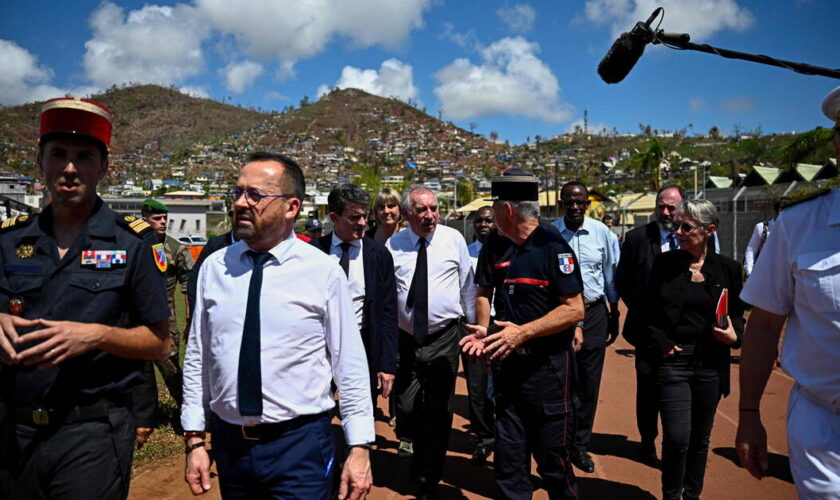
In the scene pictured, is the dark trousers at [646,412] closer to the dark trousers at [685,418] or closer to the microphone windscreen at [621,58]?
the dark trousers at [685,418]

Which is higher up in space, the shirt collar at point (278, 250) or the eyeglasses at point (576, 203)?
the eyeglasses at point (576, 203)

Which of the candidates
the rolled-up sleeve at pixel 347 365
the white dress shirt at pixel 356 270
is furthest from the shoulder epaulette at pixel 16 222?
the white dress shirt at pixel 356 270

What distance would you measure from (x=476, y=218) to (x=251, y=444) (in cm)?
517

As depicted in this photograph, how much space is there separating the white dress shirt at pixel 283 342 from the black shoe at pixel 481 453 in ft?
10.4

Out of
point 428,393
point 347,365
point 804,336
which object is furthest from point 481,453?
point 804,336

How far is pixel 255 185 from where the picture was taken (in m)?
2.57

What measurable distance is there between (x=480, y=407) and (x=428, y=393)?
0.96m

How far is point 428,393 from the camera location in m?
4.86

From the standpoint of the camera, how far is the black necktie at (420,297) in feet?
16.0

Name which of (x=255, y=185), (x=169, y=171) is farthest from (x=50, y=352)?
(x=169, y=171)

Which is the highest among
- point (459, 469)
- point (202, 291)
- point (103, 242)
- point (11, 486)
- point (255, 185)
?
point (255, 185)

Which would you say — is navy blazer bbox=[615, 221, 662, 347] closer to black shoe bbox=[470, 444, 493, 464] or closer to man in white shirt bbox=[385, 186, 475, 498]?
man in white shirt bbox=[385, 186, 475, 498]

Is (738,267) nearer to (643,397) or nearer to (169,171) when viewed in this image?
(643,397)

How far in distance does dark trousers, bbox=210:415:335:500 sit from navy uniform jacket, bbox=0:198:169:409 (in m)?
0.56
